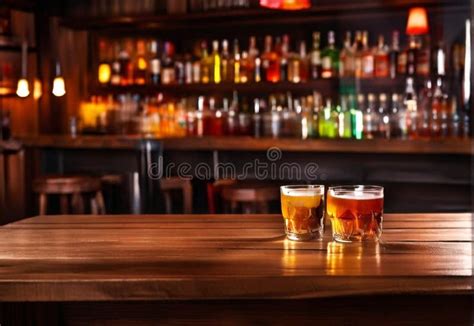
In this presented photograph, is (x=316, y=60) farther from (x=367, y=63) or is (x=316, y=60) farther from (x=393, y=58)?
(x=393, y=58)

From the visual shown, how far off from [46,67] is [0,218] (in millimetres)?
1355

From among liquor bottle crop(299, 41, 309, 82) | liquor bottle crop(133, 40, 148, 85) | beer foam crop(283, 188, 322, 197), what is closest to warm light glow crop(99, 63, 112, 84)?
liquor bottle crop(133, 40, 148, 85)

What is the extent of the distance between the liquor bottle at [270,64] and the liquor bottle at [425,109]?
1.01 metres

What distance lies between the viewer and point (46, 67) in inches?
230

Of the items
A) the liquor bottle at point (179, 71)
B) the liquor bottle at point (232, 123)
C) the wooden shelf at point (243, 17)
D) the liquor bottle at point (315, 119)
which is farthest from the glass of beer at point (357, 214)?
the liquor bottle at point (179, 71)

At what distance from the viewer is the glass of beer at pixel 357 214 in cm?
145

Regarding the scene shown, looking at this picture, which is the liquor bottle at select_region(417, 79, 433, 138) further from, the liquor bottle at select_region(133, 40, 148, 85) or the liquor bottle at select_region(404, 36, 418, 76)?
the liquor bottle at select_region(133, 40, 148, 85)

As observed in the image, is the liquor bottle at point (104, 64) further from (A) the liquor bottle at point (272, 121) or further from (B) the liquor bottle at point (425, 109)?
(B) the liquor bottle at point (425, 109)

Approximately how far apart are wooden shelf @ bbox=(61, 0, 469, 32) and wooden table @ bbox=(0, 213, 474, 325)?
11.0 feet

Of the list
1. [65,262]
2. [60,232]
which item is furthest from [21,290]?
[60,232]

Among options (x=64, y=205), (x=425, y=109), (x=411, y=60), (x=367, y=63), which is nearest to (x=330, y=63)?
(x=367, y=63)

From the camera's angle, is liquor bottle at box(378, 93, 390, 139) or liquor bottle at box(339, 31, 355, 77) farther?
liquor bottle at box(339, 31, 355, 77)

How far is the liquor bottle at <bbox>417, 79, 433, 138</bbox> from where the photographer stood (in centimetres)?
453

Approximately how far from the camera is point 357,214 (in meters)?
1.45
